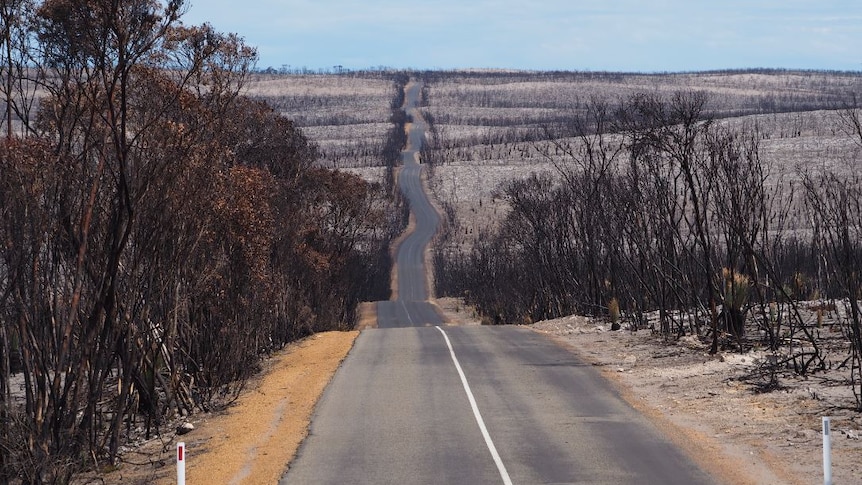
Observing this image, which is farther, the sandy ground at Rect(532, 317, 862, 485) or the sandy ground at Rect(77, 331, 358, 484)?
the sandy ground at Rect(77, 331, 358, 484)

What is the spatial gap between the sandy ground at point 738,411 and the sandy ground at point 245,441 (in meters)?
6.57

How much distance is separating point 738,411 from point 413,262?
107 metres

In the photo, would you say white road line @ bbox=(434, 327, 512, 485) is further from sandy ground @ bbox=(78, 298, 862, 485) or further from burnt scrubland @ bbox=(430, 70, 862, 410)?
burnt scrubland @ bbox=(430, 70, 862, 410)

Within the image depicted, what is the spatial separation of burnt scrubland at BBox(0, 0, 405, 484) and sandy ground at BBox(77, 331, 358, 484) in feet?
2.54

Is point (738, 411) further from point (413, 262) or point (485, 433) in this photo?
point (413, 262)

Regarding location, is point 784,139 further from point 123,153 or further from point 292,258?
point 123,153

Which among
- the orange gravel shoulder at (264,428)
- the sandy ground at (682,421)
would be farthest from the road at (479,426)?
the sandy ground at (682,421)

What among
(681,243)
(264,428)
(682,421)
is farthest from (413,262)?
(682,421)

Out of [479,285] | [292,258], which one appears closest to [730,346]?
[292,258]

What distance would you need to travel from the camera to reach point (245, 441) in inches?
736

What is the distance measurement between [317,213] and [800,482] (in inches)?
1556

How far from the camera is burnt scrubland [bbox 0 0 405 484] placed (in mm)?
16734

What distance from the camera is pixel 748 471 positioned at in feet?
47.2

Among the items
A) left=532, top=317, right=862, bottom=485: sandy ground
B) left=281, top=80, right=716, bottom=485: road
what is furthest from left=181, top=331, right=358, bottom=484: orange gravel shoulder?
left=532, top=317, right=862, bottom=485: sandy ground
